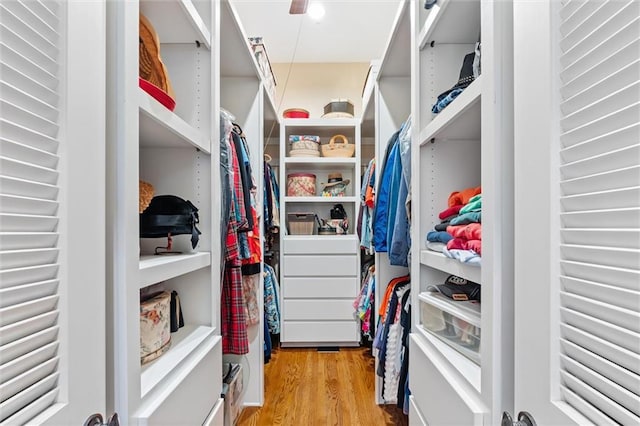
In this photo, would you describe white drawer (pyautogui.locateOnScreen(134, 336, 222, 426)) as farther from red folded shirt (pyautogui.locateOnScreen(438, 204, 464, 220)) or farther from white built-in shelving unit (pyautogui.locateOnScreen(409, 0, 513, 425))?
red folded shirt (pyautogui.locateOnScreen(438, 204, 464, 220))

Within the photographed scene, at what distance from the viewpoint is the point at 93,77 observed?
0.60m

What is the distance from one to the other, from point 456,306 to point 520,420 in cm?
38

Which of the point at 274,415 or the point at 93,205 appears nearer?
the point at 93,205

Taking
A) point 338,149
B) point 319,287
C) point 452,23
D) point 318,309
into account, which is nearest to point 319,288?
point 319,287

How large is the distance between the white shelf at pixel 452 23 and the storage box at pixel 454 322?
84 cm

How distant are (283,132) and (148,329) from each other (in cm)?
225

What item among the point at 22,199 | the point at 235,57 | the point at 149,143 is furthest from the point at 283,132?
the point at 22,199

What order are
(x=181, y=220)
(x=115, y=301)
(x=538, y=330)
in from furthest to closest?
(x=181, y=220) → (x=115, y=301) → (x=538, y=330)

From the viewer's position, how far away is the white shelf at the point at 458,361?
796 millimetres

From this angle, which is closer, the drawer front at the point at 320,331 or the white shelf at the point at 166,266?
the white shelf at the point at 166,266

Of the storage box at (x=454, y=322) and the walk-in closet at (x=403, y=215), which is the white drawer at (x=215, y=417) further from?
the storage box at (x=454, y=322)

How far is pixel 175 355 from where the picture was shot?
98 centimetres

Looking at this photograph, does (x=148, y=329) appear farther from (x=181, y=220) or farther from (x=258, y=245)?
(x=258, y=245)

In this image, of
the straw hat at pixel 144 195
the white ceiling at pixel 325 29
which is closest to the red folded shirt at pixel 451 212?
the straw hat at pixel 144 195
